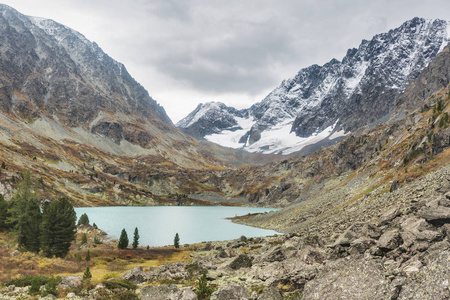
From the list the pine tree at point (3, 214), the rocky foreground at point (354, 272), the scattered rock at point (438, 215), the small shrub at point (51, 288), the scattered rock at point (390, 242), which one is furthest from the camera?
the pine tree at point (3, 214)

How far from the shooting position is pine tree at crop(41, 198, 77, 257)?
42031 mm

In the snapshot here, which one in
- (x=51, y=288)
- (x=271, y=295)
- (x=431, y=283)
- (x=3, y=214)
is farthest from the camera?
(x=3, y=214)

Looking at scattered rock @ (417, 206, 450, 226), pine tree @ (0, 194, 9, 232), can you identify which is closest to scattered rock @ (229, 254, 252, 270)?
scattered rock @ (417, 206, 450, 226)

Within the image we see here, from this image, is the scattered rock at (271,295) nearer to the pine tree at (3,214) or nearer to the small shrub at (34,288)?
the small shrub at (34,288)

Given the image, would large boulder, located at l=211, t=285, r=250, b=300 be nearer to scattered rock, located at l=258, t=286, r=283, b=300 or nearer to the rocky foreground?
the rocky foreground

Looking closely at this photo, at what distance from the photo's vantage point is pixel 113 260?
4484cm

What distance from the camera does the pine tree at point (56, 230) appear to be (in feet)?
138

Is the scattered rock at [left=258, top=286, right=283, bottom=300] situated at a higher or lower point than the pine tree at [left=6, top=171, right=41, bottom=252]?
lower

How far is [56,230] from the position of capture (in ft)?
141

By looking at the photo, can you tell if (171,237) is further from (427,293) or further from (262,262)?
(427,293)

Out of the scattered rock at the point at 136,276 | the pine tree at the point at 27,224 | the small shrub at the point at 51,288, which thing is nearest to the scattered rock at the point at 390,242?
the scattered rock at the point at 136,276

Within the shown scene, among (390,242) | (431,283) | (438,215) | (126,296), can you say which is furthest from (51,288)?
(438,215)

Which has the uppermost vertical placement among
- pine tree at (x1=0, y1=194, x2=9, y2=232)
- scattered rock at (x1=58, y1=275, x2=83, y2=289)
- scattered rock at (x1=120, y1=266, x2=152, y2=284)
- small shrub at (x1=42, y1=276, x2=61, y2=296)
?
pine tree at (x1=0, y1=194, x2=9, y2=232)

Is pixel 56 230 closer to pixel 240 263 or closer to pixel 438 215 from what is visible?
pixel 240 263
